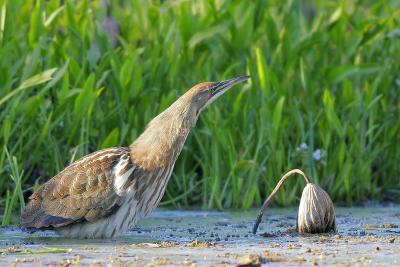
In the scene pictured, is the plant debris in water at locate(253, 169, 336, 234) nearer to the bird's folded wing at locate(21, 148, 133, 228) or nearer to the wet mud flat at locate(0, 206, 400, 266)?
the wet mud flat at locate(0, 206, 400, 266)

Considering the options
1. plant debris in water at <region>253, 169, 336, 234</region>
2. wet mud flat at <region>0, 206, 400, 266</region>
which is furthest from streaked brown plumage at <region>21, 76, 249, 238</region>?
plant debris in water at <region>253, 169, 336, 234</region>

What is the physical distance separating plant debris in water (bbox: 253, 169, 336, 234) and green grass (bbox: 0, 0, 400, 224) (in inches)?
56.7

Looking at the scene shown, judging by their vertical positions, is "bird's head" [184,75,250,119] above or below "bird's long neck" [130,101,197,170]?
above

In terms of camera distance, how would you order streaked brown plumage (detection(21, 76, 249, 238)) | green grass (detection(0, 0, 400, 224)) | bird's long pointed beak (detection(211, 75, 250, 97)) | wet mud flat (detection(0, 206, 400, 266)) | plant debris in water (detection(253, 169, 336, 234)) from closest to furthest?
wet mud flat (detection(0, 206, 400, 266)), plant debris in water (detection(253, 169, 336, 234)), streaked brown plumage (detection(21, 76, 249, 238)), bird's long pointed beak (detection(211, 75, 250, 97)), green grass (detection(0, 0, 400, 224))

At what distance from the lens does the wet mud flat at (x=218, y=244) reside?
6022mm

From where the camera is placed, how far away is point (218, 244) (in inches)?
267

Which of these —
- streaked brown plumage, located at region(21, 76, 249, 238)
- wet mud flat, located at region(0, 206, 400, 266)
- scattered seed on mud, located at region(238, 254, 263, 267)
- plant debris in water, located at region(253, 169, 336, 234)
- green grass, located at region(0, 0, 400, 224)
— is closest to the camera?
Result: scattered seed on mud, located at region(238, 254, 263, 267)

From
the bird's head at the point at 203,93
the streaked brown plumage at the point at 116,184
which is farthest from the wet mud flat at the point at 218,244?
the bird's head at the point at 203,93

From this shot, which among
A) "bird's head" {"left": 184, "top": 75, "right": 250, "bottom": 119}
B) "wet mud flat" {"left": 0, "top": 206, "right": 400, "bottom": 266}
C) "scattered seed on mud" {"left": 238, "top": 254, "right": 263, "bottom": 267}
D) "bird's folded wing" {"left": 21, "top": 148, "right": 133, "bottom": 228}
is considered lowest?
"scattered seed on mud" {"left": 238, "top": 254, "right": 263, "bottom": 267}

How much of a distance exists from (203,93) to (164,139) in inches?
17.2

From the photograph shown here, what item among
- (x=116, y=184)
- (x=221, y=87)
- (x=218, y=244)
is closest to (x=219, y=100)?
(x=221, y=87)

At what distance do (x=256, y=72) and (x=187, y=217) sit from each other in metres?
1.93

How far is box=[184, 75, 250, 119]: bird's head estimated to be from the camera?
7.77 meters

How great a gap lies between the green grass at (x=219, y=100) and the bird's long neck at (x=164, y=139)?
2.74 ft
